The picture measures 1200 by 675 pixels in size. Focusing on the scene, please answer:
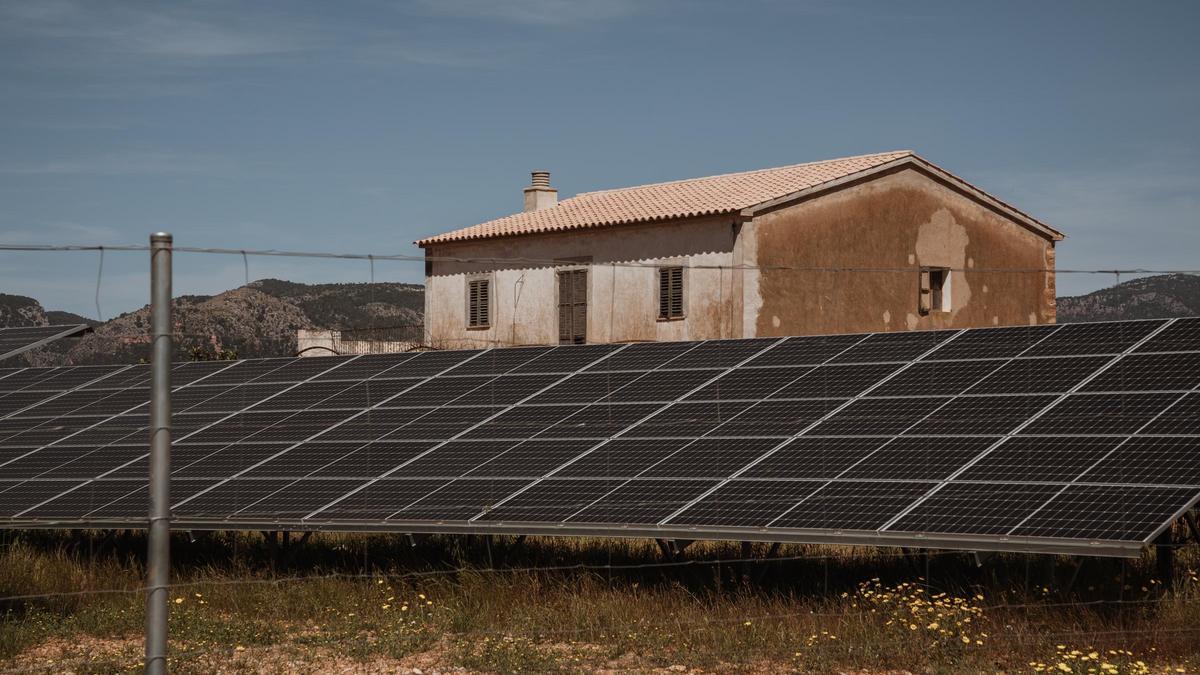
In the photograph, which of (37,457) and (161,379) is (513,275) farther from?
(161,379)

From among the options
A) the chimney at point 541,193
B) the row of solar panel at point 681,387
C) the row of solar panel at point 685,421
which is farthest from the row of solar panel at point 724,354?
the chimney at point 541,193

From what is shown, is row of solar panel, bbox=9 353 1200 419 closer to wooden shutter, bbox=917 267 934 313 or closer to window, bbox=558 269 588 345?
window, bbox=558 269 588 345

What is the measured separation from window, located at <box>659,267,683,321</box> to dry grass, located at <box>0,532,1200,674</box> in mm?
19136

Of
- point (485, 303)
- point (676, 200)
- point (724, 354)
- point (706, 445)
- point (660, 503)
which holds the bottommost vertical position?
point (660, 503)

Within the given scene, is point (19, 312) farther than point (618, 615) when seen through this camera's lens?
Yes

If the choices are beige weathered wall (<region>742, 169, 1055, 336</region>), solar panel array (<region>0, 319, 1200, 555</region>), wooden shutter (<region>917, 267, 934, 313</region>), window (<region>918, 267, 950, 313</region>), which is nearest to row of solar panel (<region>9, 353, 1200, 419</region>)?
solar panel array (<region>0, 319, 1200, 555</region>)

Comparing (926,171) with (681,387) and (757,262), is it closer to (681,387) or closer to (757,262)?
(757,262)

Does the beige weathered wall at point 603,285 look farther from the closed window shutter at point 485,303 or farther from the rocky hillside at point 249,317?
the rocky hillside at point 249,317

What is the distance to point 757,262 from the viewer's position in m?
34.3

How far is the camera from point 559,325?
127ft

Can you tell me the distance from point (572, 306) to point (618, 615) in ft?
84.6

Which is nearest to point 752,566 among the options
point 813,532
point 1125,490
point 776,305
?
point 813,532

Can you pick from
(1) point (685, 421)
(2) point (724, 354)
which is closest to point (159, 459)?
(1) point (685, 421)

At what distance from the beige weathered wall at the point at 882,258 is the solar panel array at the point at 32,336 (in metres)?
16.4
